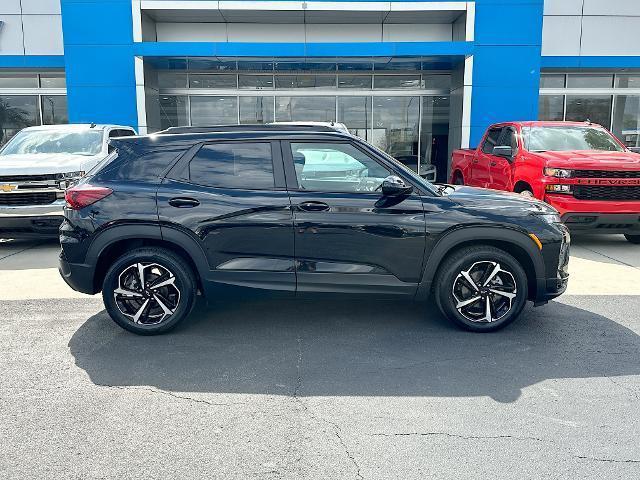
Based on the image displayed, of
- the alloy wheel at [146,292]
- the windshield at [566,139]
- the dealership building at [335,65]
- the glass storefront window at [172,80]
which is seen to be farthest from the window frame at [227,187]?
the glass storefront window at [172,80]

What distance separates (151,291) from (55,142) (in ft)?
21.6

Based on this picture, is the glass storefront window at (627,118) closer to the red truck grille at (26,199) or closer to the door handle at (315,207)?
the door handle at (315,207)

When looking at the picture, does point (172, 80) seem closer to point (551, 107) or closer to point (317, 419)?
point (551, 107)

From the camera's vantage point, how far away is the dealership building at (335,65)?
1466cm

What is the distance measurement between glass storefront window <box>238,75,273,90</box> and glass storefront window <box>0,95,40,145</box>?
650cm

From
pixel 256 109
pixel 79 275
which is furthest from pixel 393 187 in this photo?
pixel 256 109

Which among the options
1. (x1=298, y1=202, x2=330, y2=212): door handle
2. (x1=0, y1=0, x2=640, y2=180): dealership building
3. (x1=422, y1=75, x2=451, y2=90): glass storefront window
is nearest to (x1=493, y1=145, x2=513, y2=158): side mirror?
(x1=298, y1=202, x2=330, y2=212): door handle

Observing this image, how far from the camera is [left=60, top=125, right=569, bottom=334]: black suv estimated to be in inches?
185

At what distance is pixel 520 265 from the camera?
492 cm

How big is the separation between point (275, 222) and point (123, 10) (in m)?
12.4

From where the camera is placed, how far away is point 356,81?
17.1 meters

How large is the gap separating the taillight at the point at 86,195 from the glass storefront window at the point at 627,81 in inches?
695

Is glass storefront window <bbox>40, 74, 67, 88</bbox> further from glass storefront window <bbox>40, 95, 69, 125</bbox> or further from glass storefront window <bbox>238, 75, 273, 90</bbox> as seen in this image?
glass storefront window <bbox>238, 75, 273, 90</bbox>

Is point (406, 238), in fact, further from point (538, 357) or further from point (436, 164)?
point (436, 164)
